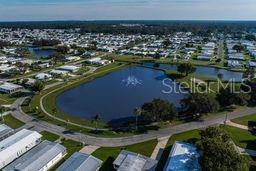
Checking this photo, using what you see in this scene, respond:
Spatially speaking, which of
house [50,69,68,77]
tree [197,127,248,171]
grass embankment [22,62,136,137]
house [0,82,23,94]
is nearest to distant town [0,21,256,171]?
tree [197,127,248,171]

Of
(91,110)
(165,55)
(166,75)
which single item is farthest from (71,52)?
(91,110)

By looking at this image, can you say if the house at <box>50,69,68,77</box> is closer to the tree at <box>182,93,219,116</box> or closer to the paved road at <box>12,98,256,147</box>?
the paved road at <box>12,98,256,147</box>

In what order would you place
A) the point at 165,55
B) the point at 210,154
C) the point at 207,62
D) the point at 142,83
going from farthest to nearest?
the point at 165,55
the point at 207,62
the point at 142,83
the point at 210,154

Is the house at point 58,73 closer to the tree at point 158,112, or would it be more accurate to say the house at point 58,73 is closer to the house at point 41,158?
the tree at point 158,112

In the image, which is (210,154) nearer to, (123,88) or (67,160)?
(67,160)

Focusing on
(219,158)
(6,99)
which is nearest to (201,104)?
(219,158)

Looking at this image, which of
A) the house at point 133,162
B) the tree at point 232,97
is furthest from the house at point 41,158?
the tree at point 232,97
